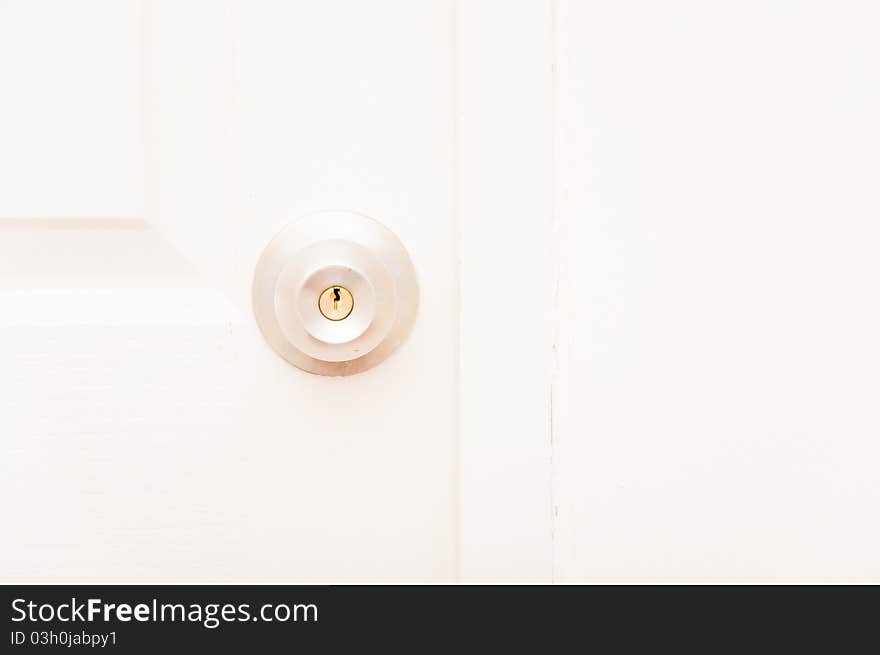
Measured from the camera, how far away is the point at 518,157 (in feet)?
1.01

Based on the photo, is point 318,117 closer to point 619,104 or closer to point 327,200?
point 327,200

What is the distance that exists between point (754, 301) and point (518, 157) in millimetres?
132

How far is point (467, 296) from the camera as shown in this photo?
1.03 feet

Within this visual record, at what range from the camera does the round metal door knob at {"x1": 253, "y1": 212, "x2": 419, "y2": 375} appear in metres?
0.29

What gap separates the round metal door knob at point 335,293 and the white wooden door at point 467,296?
0.01 metres
